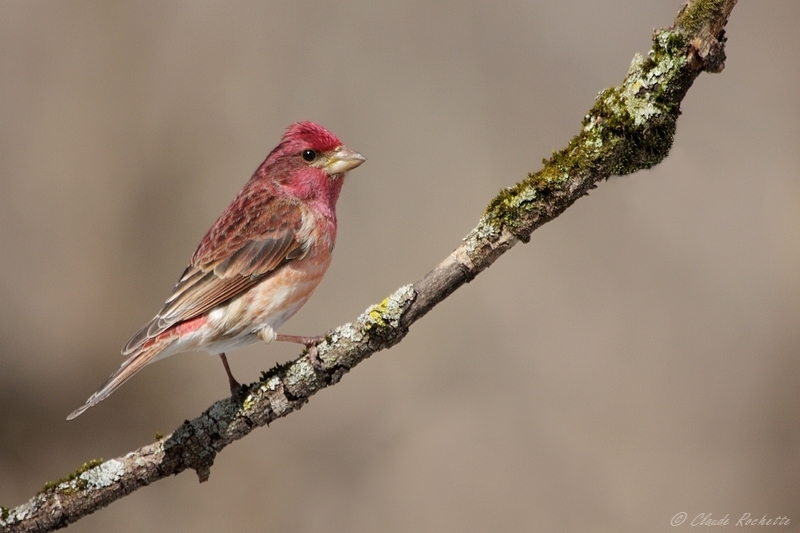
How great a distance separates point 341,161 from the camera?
5355mm

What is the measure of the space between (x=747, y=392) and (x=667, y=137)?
173 inches

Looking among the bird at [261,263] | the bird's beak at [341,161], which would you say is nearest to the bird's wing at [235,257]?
the bird at [261,263]

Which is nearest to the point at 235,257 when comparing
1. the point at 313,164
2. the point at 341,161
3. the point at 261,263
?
the point at 261,263

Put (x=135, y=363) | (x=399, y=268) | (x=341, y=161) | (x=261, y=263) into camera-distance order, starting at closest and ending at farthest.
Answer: (x=135, y=363) < (x=261, y=263) < (x=341, y=161) < (x=399, y=268)

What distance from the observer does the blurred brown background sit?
7.08 meters

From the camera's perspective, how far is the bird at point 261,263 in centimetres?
478

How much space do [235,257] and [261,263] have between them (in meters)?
0.19

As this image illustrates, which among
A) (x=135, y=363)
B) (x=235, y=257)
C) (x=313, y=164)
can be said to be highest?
(x=313, y=164)

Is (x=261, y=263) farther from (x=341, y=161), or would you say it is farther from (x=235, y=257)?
(x=341, y=161)

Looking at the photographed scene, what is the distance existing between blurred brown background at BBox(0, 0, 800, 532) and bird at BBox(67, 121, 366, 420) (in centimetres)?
189

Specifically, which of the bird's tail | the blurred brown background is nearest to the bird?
the bird's tail

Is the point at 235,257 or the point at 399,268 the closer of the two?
the point at 235,257

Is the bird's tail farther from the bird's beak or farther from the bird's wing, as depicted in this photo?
the bird's beak

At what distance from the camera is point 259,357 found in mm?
7281
